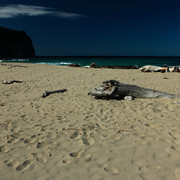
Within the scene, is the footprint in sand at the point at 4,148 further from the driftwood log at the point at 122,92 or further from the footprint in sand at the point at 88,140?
the driftwood log at the point at 122,92

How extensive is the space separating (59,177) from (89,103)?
4110mm

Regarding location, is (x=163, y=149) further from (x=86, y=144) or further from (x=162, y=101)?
(x=162, y=101)

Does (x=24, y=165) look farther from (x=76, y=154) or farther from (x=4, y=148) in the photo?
(x=76, y=154)

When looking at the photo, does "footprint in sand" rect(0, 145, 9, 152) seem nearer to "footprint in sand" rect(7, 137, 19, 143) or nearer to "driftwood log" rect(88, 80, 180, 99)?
"footprint in sand" rect(7, 137, 19, 143)

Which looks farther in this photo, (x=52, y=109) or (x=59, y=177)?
(x=52, y=109)

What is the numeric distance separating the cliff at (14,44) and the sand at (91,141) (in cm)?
9911

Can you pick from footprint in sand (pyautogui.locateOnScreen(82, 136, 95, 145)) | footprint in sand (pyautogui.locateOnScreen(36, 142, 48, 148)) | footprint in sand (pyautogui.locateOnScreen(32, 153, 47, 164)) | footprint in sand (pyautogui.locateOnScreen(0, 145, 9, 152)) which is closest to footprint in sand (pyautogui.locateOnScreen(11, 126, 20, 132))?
footprint in sand (pyautogui.locateOnScreen(0, 145, 9, 152))

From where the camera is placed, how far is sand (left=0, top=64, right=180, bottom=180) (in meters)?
2.54

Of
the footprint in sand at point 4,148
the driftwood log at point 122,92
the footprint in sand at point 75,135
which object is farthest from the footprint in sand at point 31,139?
the driftwood log at point 122,92

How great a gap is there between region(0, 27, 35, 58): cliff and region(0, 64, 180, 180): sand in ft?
325

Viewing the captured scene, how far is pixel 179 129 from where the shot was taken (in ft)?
12.9

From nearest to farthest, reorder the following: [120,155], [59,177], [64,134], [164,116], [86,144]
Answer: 1. [59,177]
2. [120,155]
3. [86,144]
4. [64,134]
5. [164,116]

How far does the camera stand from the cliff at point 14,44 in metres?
90.8

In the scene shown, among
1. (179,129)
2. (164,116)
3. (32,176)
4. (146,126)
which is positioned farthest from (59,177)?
(164,116)
